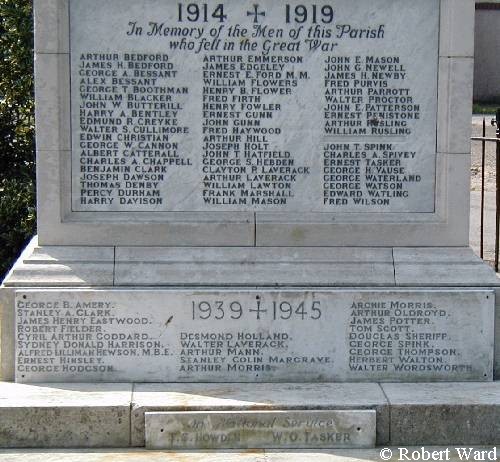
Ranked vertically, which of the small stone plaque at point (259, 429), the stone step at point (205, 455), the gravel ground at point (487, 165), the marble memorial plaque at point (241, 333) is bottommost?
the stone step at point (205, 455)

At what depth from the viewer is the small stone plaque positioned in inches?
258

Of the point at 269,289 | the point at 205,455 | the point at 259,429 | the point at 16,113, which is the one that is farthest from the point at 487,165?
the point at 205,455

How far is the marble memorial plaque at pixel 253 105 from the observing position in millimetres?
7293

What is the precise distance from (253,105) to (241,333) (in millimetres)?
1477

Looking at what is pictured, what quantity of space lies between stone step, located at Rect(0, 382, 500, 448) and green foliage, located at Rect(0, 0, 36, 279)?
3.44 m

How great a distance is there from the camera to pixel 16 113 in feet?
35.1

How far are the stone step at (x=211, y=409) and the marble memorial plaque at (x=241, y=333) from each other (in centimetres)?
25

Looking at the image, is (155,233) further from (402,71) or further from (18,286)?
(402,71)

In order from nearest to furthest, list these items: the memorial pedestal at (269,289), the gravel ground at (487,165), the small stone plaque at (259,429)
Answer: the small stone plaque at (259,429) → the memorial pedestal at (269,289) → the gravel ground at (487,165)

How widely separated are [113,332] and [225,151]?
4.51 feet

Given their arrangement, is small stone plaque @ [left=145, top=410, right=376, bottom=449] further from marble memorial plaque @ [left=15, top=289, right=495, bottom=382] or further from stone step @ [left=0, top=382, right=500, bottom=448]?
marble memorial plaque @ [left=15, top=289, right=495, bottom=382]

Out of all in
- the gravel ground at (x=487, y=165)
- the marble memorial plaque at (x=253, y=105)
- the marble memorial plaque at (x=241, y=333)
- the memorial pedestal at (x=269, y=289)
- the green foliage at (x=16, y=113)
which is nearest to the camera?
the memorial pedestal at (x=269, y=289)

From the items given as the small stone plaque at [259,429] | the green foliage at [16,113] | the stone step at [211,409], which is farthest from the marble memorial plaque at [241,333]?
the green foliage at [16,113]

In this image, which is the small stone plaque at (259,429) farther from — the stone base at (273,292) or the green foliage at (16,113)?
the green foliage at (16,113)
